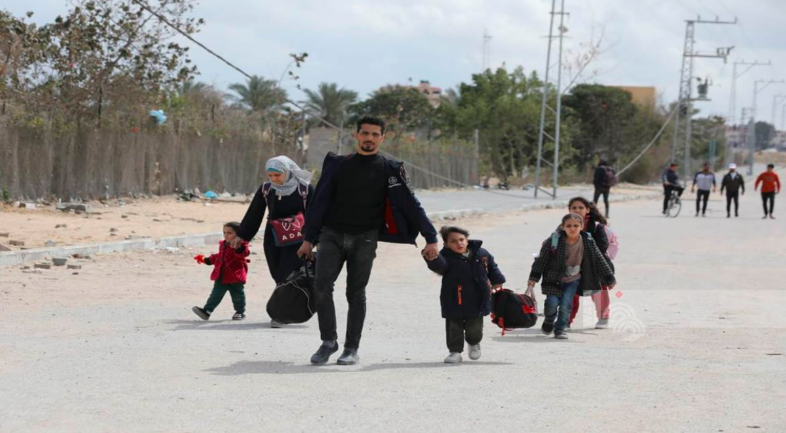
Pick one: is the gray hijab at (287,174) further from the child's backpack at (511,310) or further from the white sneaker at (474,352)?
the white sneaker at (474,352)

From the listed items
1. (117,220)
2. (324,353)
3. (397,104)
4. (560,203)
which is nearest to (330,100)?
(397,104)

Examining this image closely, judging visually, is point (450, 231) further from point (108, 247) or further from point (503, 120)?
point (503, 120)

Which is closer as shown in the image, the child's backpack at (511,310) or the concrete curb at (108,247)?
the child's backpack at (511,310)

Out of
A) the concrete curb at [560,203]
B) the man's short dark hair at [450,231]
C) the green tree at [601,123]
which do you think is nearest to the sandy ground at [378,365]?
the man's short dark hair at [450,231]

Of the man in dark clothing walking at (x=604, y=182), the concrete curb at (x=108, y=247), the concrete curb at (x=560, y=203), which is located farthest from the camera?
the concrete curb at (x=560, y=203)

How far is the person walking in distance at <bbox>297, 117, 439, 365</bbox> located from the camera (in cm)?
828

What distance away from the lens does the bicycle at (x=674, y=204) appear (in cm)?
3309

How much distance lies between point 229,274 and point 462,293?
3.02 meters

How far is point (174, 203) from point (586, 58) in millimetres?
23109

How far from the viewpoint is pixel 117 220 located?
21.6 meters

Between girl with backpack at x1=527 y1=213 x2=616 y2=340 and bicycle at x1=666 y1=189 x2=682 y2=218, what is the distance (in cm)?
2300

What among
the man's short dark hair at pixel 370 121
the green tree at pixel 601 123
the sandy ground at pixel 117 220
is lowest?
the sandy ground at pixel 117 220

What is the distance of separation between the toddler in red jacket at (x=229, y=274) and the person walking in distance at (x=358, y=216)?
274 centimetres

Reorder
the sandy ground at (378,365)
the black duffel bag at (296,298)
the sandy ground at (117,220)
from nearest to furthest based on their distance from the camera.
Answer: the sandy ground at (378,365)
the black duffel bag at (296,298)
the sandy ground at (117,220)
